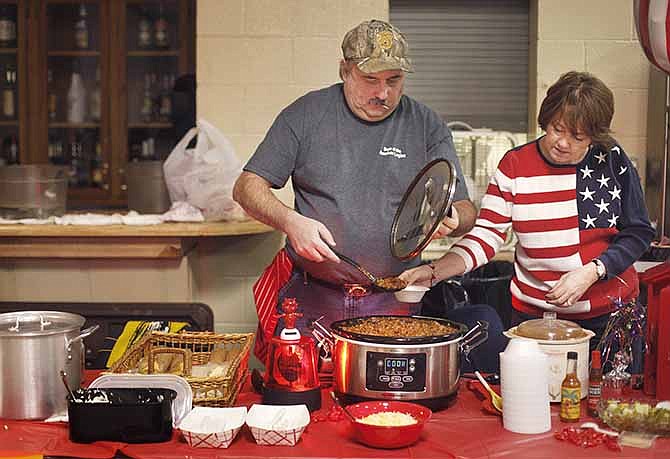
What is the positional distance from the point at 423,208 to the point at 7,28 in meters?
3.96

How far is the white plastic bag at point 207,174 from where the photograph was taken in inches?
160

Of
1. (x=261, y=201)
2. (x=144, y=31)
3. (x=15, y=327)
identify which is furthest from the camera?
(x=144, y=31)

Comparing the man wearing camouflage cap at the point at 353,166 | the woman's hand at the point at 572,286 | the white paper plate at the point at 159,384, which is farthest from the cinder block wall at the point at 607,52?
the white paper plate at the point at 159,384

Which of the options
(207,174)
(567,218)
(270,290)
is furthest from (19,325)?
(207,174)

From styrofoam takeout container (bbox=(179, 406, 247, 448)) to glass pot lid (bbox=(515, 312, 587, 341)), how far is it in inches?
27.1

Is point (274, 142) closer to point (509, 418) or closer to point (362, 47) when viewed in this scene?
point (362, 47)

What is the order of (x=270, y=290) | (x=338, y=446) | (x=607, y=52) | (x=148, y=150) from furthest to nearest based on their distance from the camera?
1. (x=148, y=150)
2. (x=607, y=52)
3. (x=270, y=290)
4. (x=338, y=446)

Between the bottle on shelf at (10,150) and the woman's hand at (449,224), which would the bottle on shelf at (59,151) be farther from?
the woman's hand at (449,224)

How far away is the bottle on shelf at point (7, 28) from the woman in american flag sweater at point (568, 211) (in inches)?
151

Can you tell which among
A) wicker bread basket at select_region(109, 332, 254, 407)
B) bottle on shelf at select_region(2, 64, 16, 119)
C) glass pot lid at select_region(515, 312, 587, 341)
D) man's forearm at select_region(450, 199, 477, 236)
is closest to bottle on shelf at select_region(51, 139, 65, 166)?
bottle on shelf at select_region(2, 64, 16, 119)

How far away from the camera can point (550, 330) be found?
228cm

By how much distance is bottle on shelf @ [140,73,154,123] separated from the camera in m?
5.71

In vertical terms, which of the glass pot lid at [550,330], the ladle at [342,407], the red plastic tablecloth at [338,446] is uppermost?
the glass pot lid at [550,330]

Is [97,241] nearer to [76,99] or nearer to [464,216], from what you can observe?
[464,216]
